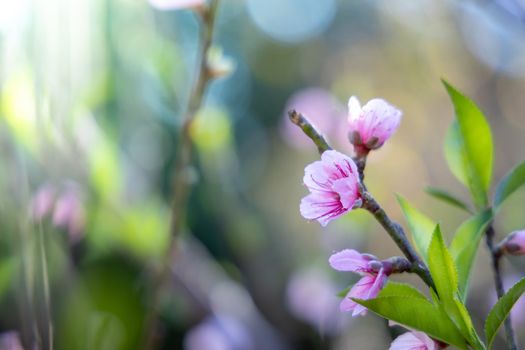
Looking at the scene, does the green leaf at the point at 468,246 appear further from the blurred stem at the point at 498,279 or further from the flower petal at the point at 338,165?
the flower petal at the point at 338,165

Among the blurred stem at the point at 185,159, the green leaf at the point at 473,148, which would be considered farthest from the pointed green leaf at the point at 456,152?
the blurred stem at the point at 185,159

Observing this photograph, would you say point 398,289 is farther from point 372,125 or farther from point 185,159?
point 185,159

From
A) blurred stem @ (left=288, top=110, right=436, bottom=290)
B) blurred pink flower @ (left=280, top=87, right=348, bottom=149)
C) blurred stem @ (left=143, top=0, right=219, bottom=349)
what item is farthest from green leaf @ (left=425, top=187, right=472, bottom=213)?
blurred pink flower @ (left=280, top=87, right=348, bottom=149)

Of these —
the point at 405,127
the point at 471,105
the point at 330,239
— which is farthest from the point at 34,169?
the point at 405,127

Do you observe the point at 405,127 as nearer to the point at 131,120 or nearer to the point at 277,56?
the point at 131,120

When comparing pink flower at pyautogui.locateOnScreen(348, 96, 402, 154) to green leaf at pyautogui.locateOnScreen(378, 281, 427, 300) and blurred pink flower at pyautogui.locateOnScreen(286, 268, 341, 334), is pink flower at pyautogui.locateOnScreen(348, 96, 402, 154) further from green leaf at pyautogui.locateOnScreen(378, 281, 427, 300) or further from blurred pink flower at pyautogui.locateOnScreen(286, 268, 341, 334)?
blurred pink flower at pyautogui.locateOnScreen(286, 268, 341, 334)

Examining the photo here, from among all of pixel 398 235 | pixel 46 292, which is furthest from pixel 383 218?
pixel 46 292
